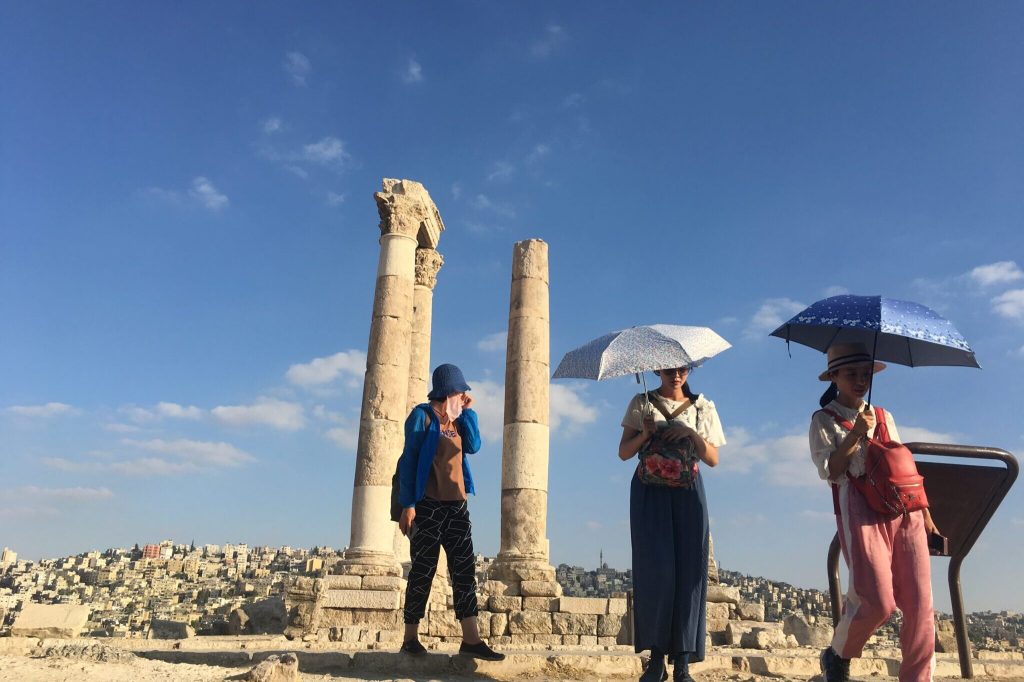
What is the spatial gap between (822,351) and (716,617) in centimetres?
906

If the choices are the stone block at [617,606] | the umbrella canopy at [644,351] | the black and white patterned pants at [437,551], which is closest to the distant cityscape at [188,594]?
the stone block at [617,606]

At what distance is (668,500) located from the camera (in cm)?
464

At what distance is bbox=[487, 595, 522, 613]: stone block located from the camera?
42.4 ft

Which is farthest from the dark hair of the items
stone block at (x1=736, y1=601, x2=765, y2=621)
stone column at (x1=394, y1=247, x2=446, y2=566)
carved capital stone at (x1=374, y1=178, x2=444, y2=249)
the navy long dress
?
stone column at (x1=394, y1=247, x2=446, y2=566)

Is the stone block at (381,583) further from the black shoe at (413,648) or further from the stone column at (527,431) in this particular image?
the black shoe at (413,648)

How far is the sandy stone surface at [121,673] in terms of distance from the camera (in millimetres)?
4883

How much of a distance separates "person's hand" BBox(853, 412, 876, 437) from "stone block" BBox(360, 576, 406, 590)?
1063 centimetres

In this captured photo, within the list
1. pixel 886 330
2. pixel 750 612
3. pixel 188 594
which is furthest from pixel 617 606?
pixel 188 594

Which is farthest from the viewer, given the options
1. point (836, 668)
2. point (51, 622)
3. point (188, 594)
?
point (188, 594)

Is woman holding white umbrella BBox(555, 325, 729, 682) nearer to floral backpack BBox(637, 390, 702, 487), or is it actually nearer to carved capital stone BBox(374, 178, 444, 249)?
floral backpack BBox(637, 390, 702, 487)

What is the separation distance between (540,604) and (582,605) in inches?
27.1

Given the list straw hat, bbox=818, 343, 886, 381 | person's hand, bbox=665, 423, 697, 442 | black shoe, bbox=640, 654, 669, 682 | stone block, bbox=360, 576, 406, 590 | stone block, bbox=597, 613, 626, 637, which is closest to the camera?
straw hat, bbox=818, 343, 886, 381

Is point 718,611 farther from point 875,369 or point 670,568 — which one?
point 875,369

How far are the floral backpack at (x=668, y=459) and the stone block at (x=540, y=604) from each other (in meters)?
8.87
